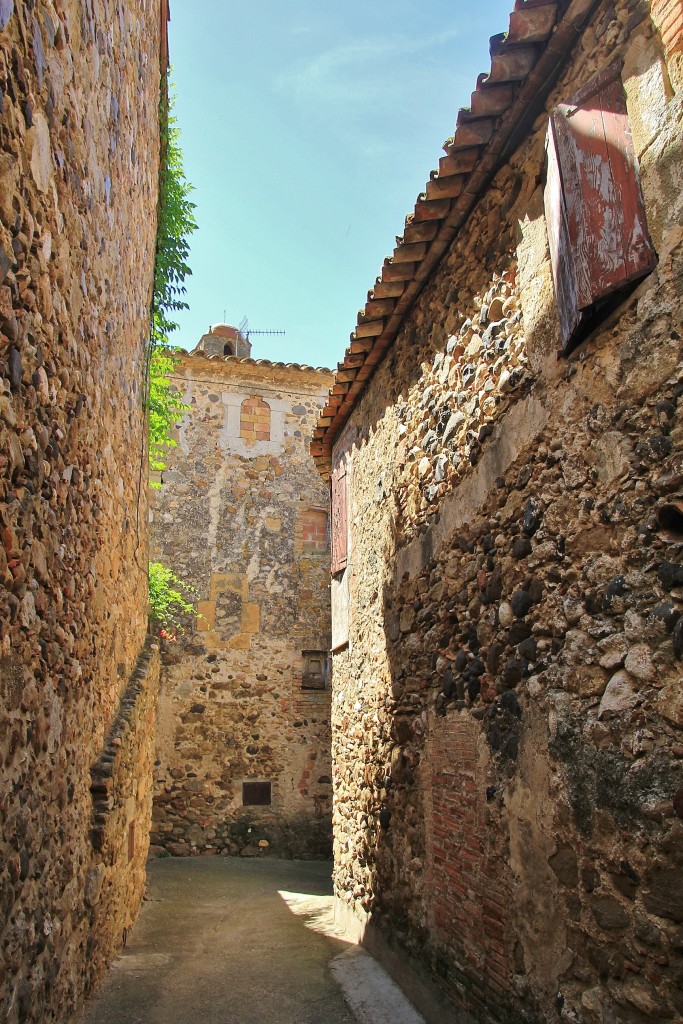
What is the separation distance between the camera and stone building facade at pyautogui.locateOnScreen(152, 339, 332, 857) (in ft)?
32.4

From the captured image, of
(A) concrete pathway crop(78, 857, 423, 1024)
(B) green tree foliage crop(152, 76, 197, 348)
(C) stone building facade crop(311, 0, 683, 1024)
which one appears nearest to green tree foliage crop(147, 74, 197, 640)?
(B) green tree foliage crop(152, 76, 197, 348)

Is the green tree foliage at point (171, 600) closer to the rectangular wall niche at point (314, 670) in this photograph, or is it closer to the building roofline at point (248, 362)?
the rectangular wall niche at point (314, 670)

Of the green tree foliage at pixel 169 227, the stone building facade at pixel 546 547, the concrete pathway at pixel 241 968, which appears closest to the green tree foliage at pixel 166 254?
the green tree foliage at pixel 169 227

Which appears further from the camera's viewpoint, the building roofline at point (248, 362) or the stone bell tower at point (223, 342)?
the stone bell tower at point (223, 342)

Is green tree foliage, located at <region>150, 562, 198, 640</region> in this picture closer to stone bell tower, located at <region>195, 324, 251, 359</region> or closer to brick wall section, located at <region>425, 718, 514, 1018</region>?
stone bell tower, located at <region>195, 324, 251, 359</region>

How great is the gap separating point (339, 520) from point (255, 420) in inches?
202

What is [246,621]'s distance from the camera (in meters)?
10.6

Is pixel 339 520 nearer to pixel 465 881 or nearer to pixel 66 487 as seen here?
pixel 465 881

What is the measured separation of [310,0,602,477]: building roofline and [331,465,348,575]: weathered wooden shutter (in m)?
1.70

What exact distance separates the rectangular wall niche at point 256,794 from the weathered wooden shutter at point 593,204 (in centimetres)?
853

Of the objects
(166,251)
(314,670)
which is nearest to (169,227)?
(166,251)

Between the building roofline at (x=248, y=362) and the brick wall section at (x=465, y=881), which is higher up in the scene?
the building roofline at (x=248, y=362)

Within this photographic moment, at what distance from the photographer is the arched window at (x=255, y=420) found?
37.7 feet

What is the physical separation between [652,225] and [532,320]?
828 millimetres
